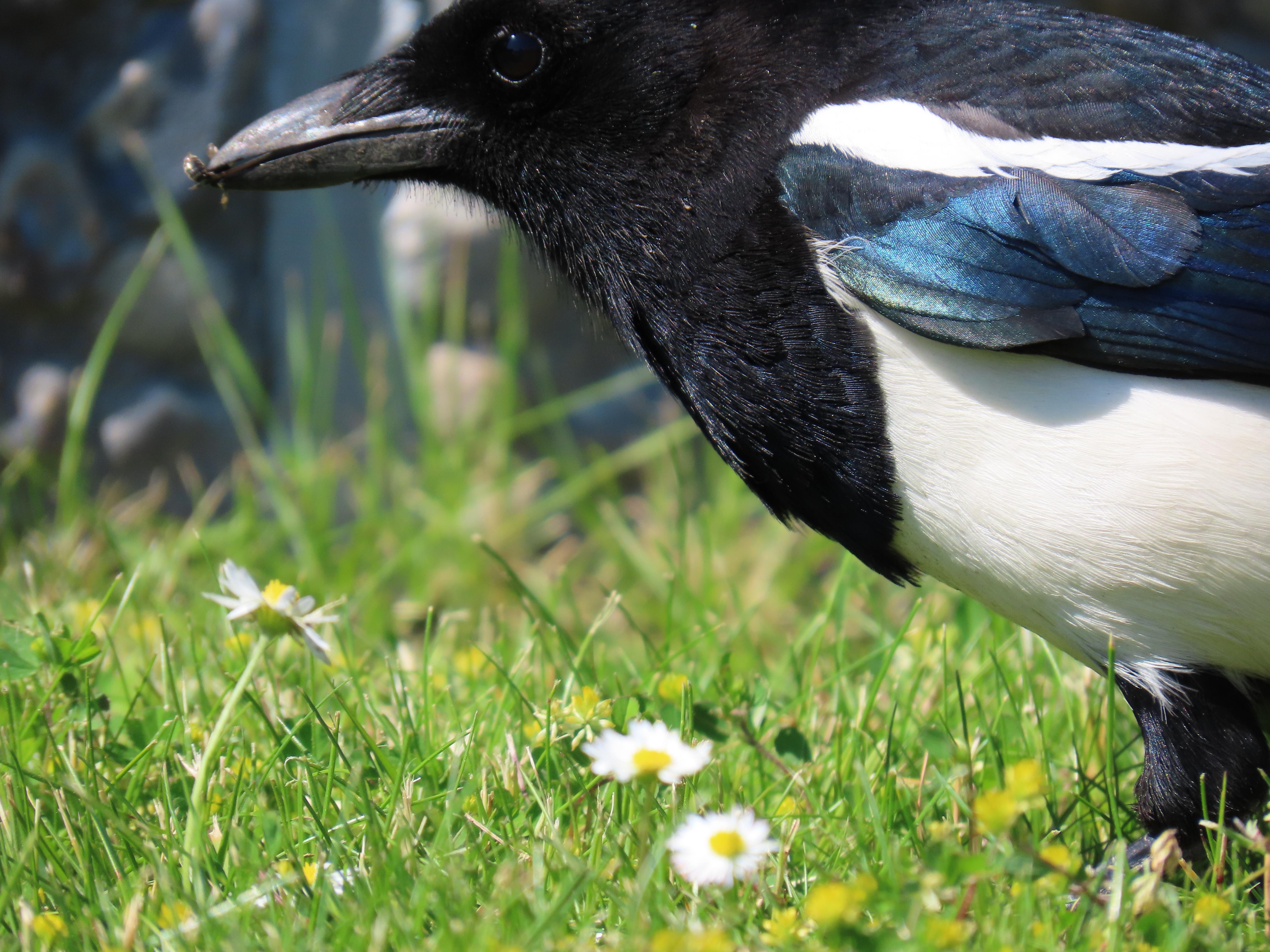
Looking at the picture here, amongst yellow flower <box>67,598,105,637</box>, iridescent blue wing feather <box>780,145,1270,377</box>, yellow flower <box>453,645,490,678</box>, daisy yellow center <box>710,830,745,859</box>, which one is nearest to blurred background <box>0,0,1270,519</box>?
yellow flower <box>67,598,105,637</box>

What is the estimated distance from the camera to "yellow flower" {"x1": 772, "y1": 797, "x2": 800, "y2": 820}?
1616mm

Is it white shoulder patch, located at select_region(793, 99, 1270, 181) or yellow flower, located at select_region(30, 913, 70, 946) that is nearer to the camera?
yellow flower, located at select_region(30, 913, 70, 946)

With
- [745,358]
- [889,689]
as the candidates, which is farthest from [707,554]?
[745,358]

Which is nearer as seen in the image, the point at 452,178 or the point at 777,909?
the point at 777,909

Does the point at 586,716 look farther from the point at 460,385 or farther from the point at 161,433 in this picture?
the point at 161,433

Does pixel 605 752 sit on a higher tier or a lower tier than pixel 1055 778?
higher

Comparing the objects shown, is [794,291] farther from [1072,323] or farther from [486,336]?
[486,336]

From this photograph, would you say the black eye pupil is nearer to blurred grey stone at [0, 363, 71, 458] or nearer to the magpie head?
the magpie head

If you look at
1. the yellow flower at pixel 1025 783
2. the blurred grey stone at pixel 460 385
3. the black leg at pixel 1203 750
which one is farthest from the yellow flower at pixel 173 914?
the blurred grey stone at pixel 460 385

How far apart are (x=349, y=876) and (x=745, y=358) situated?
80 centimetres

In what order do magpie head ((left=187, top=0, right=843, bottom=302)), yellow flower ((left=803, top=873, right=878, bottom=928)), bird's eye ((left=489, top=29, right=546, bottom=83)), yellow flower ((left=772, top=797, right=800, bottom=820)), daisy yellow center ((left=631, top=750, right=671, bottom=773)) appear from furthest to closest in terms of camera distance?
bird's eye ((left=489, top=29, right=546, bottom=83))
magpie head ((left=187, top=0, right=843, bottom=302))
yellow flower ((left=772, top=797, right=800, bottom=820))
daisy yellow center ((left=631, top=750, right=671, bottom=773))
yellow flower ((left=803, top=873, right=878, bottom=928))

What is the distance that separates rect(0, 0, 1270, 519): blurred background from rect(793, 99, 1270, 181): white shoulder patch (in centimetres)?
162

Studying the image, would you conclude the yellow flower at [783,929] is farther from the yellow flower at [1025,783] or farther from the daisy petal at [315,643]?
the daisy petal at [315,643]

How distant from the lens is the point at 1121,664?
1.67 m
